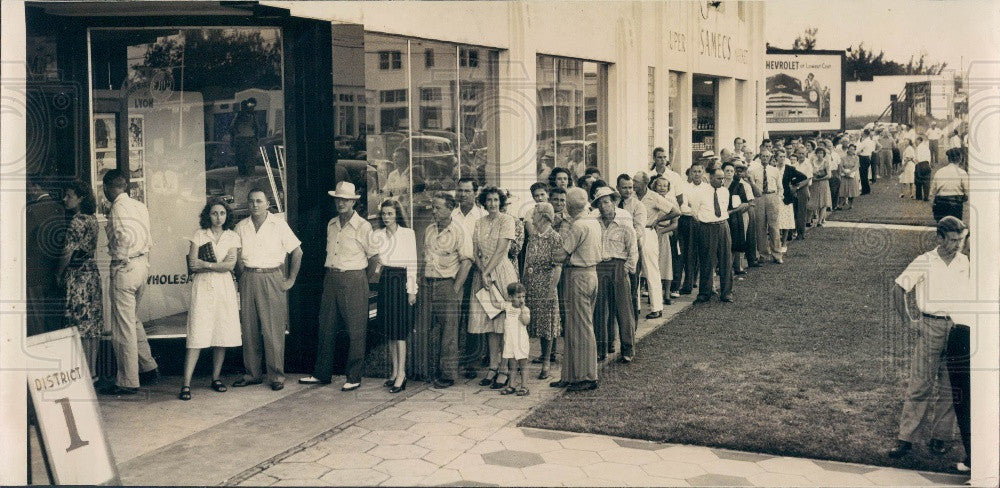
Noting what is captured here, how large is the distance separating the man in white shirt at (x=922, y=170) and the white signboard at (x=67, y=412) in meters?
11.4

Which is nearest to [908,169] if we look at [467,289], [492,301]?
[467,289]

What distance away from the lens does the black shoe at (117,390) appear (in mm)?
8297

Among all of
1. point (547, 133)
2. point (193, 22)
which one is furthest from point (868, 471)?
point (547, 133)

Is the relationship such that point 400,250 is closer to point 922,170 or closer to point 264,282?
point 264,282

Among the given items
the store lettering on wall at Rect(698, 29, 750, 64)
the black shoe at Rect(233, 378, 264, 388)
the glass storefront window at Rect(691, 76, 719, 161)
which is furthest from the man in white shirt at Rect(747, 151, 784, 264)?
the black shoe at Rect(233, 378, 264, 388)

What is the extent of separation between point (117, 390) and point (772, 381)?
5538mm

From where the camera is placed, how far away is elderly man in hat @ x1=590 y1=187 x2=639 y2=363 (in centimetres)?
935

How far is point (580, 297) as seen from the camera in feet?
27.5

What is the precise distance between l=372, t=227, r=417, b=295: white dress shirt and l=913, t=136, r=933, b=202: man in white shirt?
838 centimetres

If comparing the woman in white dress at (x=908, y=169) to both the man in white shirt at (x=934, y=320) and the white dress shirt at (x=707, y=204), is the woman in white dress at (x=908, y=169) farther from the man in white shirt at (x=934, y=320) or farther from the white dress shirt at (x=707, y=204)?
the man in white shirt at (x=934, y=320)

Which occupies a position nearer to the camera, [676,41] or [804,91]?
[676,41]

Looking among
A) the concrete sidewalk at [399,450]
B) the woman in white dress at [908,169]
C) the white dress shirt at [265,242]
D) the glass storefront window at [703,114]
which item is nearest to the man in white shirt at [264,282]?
the white dress shirt at [265,242]

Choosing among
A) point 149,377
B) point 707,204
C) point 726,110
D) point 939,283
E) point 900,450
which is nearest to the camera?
point 939,283

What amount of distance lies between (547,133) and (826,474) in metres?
7.72
